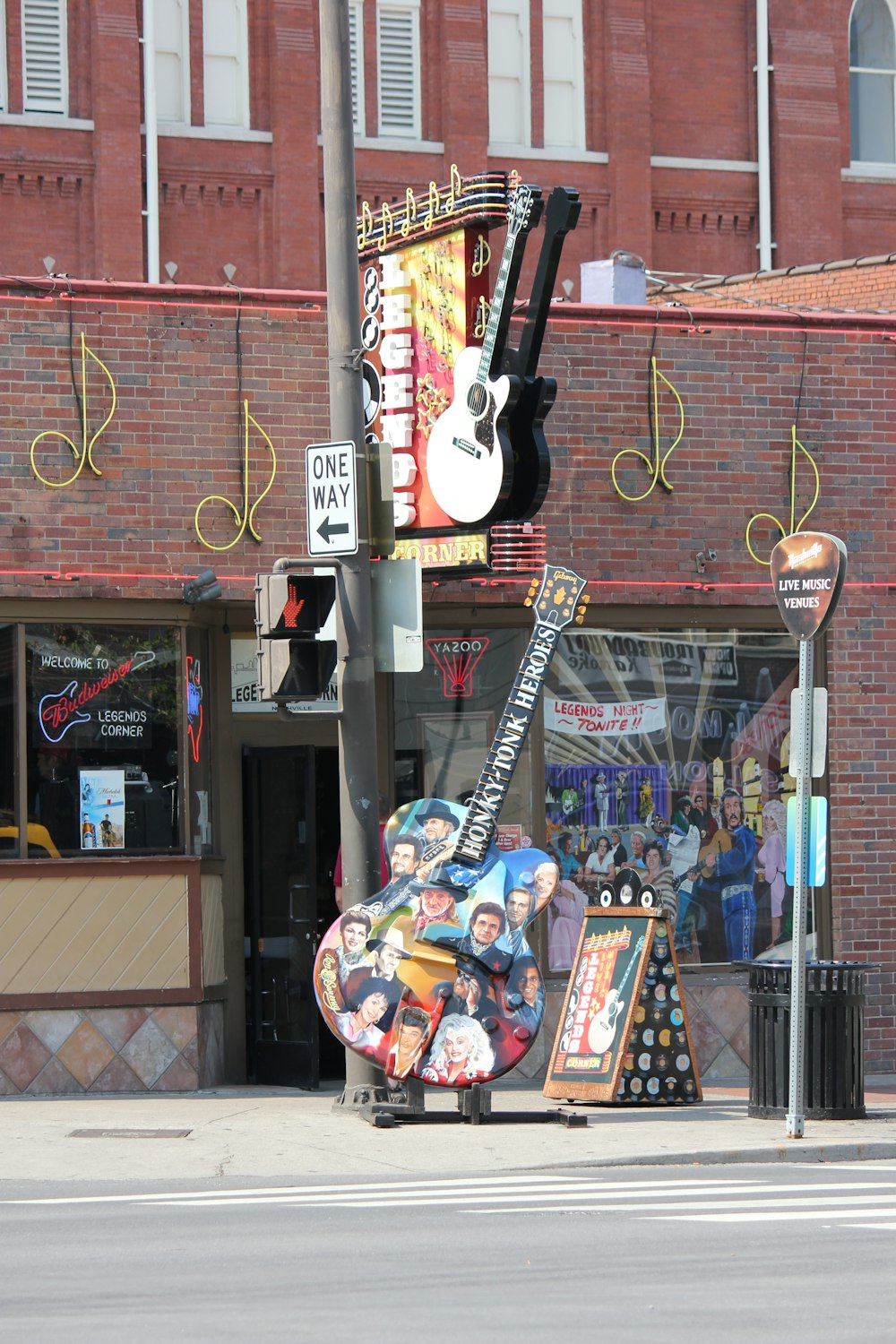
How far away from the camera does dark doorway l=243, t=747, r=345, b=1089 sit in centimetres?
1611

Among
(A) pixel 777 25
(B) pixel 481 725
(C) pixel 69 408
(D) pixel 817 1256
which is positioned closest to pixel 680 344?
(B) pixel 481 725

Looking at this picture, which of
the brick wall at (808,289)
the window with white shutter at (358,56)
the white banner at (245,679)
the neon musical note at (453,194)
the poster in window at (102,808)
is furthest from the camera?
the window with white shutter at (358,56)

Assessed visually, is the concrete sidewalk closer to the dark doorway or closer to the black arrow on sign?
the dark doorway

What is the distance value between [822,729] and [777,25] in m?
26.2

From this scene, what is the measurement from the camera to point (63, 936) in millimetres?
15219

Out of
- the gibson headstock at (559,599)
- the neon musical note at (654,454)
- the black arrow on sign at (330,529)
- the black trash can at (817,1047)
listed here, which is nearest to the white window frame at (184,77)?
the neon musical note at (654,454)

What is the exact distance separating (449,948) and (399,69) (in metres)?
23.9

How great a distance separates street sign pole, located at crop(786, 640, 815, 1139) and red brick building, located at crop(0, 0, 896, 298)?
21.1m

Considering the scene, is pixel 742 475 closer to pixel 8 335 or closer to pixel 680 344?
pixel 680 344

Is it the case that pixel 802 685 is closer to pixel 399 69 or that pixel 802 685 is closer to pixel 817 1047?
pixel 817 1047

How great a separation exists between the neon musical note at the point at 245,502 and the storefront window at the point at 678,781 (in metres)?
2.42

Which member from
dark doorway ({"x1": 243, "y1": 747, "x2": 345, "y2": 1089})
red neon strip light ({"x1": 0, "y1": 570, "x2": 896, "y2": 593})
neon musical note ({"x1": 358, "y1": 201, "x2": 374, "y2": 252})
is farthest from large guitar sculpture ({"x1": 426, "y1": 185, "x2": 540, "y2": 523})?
dark doorway ({"x1": 243, "y1": 747, "x2": 345, "y2": 1089})

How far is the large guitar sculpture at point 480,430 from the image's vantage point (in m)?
14.2

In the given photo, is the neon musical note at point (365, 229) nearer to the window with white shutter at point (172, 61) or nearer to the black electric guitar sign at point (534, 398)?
the black electric guitar sign at point (534, 398)
